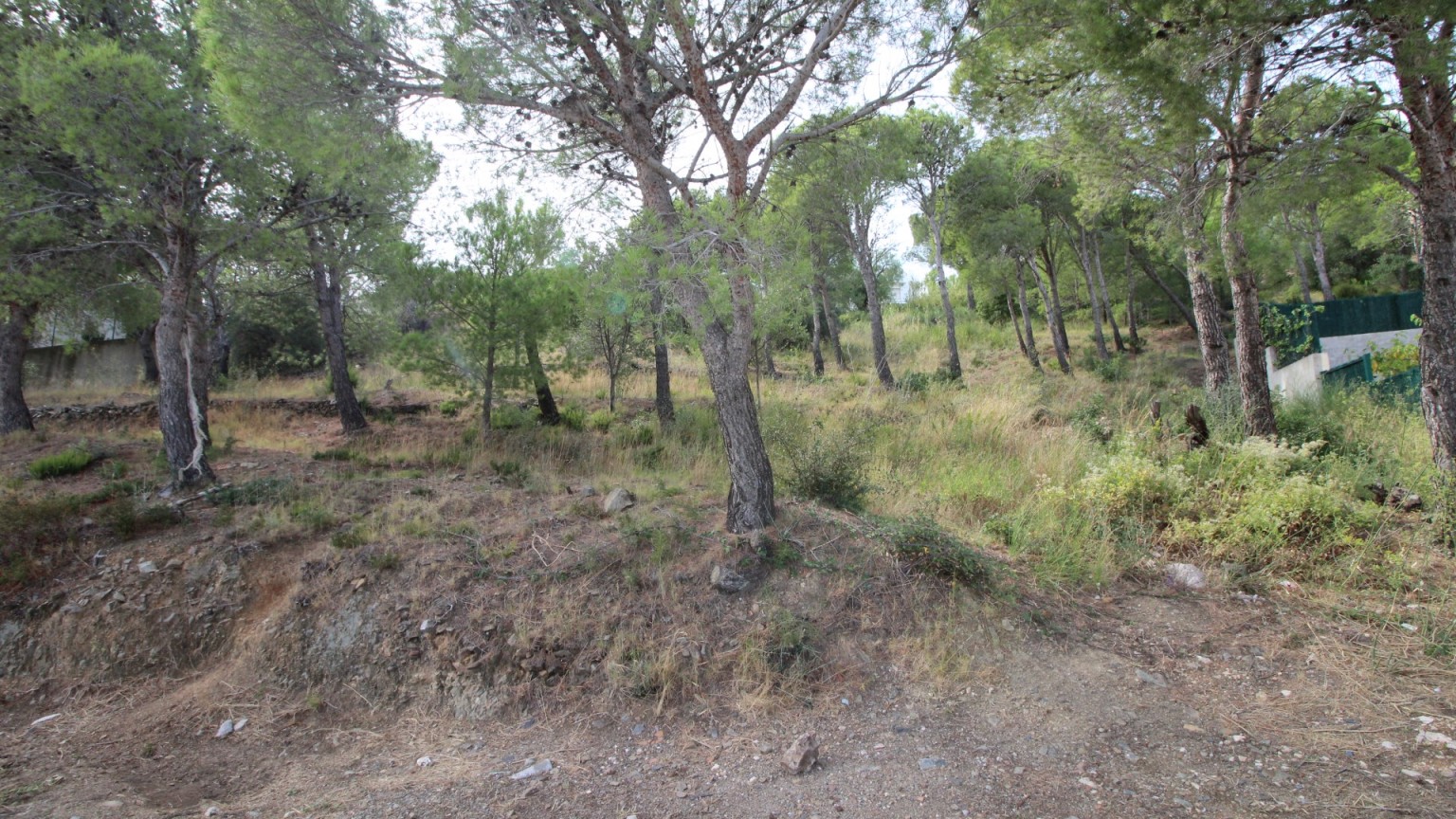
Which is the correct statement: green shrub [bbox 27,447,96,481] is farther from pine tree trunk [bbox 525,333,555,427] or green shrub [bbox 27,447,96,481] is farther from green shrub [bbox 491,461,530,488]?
pine tree trunk [bbox 525,333,555,427]

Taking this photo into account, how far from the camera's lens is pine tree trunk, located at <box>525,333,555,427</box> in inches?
441

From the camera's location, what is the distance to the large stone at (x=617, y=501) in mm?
6008

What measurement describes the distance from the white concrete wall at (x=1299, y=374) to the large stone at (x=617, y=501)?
34.1ft

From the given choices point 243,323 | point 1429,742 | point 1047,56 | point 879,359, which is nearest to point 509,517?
point 1429,742

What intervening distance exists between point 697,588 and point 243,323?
20410mm

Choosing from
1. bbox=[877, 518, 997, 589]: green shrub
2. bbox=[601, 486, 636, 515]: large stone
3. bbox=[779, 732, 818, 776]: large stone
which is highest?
bbox=[601, 486, 636, 515]: large stone

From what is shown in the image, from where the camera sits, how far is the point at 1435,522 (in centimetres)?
A: 505

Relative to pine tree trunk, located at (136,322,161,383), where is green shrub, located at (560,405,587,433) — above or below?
below

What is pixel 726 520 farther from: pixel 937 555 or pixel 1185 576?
pixel 1185 576

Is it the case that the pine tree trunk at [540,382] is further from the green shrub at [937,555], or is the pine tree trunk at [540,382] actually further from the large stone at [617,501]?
the green shrub at [937,555]

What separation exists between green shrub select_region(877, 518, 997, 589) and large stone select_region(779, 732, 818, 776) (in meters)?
1.65

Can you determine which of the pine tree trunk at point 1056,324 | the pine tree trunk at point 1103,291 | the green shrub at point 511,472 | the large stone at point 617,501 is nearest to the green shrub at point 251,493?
the green shrub at point 511,472

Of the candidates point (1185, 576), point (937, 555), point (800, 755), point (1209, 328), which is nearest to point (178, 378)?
point (800, 755)

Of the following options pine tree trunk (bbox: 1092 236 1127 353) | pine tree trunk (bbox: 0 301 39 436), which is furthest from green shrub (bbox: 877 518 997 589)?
pine tree trunk (bbox: 1092 236 1127 353)
